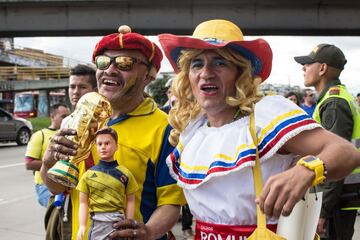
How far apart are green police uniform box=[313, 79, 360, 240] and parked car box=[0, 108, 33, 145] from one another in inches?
618

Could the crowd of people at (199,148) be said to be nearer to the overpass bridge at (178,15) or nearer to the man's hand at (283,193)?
the man's hand at (283,193)

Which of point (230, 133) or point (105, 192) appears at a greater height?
point (230, 133)

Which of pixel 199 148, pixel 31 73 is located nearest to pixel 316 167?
pixel 199 148

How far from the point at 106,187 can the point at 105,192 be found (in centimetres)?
2

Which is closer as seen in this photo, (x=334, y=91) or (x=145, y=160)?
(x=145, y=160)

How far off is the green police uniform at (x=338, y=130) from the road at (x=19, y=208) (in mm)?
2431

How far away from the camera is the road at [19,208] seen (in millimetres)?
6230

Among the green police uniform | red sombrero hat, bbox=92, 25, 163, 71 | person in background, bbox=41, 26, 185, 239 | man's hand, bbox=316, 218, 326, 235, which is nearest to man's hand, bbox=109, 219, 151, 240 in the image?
person in background, bbox=41, 26, 185, 239

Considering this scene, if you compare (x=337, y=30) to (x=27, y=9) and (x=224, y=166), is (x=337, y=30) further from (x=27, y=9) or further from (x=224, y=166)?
(x=224, y=166)

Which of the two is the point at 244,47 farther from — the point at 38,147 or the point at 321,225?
the point at 38,147

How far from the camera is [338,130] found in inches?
136

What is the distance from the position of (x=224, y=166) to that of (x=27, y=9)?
62.6ft

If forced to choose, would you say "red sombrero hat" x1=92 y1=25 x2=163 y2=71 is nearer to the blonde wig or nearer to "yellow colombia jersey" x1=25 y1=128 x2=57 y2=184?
the blonde wig

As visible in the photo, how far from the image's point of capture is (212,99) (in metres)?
2.05
